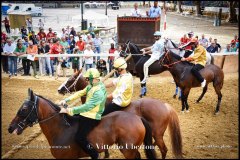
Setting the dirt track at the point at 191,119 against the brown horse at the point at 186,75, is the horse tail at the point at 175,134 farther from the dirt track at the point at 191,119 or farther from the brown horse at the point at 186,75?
the brown horse at the point at 186,75

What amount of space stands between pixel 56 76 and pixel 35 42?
4.91 m

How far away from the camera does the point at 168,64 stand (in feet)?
35.3

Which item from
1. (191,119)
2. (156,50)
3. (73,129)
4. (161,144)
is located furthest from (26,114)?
(156,50)

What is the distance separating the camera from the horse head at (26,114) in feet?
18.9

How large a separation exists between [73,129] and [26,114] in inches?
39.2

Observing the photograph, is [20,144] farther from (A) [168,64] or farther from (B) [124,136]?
(A) [168,64]

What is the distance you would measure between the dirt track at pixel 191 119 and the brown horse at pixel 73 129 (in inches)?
59.2

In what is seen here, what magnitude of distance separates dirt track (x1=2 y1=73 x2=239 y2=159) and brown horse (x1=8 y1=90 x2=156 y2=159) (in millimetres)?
1504

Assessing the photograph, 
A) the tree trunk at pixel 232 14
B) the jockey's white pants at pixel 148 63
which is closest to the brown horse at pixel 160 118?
the jockey's white pants at pixel 148 63

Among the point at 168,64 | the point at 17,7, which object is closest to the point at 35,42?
the point at 168,64

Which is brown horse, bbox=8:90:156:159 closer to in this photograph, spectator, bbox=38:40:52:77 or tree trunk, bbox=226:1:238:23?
spectator, bbox=38:40:52:77

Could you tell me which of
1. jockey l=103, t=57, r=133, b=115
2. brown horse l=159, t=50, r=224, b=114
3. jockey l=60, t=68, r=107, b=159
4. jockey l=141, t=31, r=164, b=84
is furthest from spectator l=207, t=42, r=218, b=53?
jockey l=60, t=68, r=107, b=159

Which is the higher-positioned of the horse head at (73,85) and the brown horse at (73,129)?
the horse head at (73,85)

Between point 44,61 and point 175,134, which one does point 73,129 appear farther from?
point 44,61
